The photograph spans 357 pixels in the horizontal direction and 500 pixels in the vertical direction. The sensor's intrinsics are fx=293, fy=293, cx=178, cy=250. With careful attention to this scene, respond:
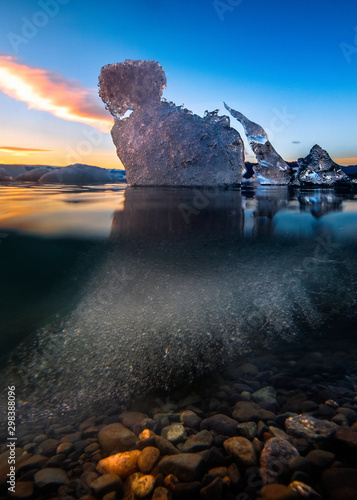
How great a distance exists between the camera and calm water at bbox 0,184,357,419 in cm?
177

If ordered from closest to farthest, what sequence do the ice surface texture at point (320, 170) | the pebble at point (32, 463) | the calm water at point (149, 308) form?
the pebble at point (32, 463) < the calm water at point (149, 308) < the ice surface texture at point (320, 170)

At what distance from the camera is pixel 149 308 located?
2.39 m

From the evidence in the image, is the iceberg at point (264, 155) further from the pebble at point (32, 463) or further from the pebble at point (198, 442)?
the pebble at point (32, 463)

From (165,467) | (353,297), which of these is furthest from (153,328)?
(353,297)

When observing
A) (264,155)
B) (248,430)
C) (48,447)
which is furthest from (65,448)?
(264,155)

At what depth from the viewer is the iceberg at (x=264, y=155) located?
2353cm

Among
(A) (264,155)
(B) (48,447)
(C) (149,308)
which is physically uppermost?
(A) (264,155)

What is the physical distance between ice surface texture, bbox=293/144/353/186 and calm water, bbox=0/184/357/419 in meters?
20.7

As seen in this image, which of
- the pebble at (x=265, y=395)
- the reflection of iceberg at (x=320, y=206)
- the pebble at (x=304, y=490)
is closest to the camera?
the pebble at (x=304, y=490)

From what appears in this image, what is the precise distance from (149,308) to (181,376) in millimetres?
751

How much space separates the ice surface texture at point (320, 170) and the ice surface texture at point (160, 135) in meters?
5.09

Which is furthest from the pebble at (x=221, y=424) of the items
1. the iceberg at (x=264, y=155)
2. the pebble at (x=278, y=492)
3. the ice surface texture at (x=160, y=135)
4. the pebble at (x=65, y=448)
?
the iceberg at (x=264, y=155)

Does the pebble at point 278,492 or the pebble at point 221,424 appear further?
the pebble at point 221,424

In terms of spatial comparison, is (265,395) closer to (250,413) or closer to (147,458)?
(250,413)
